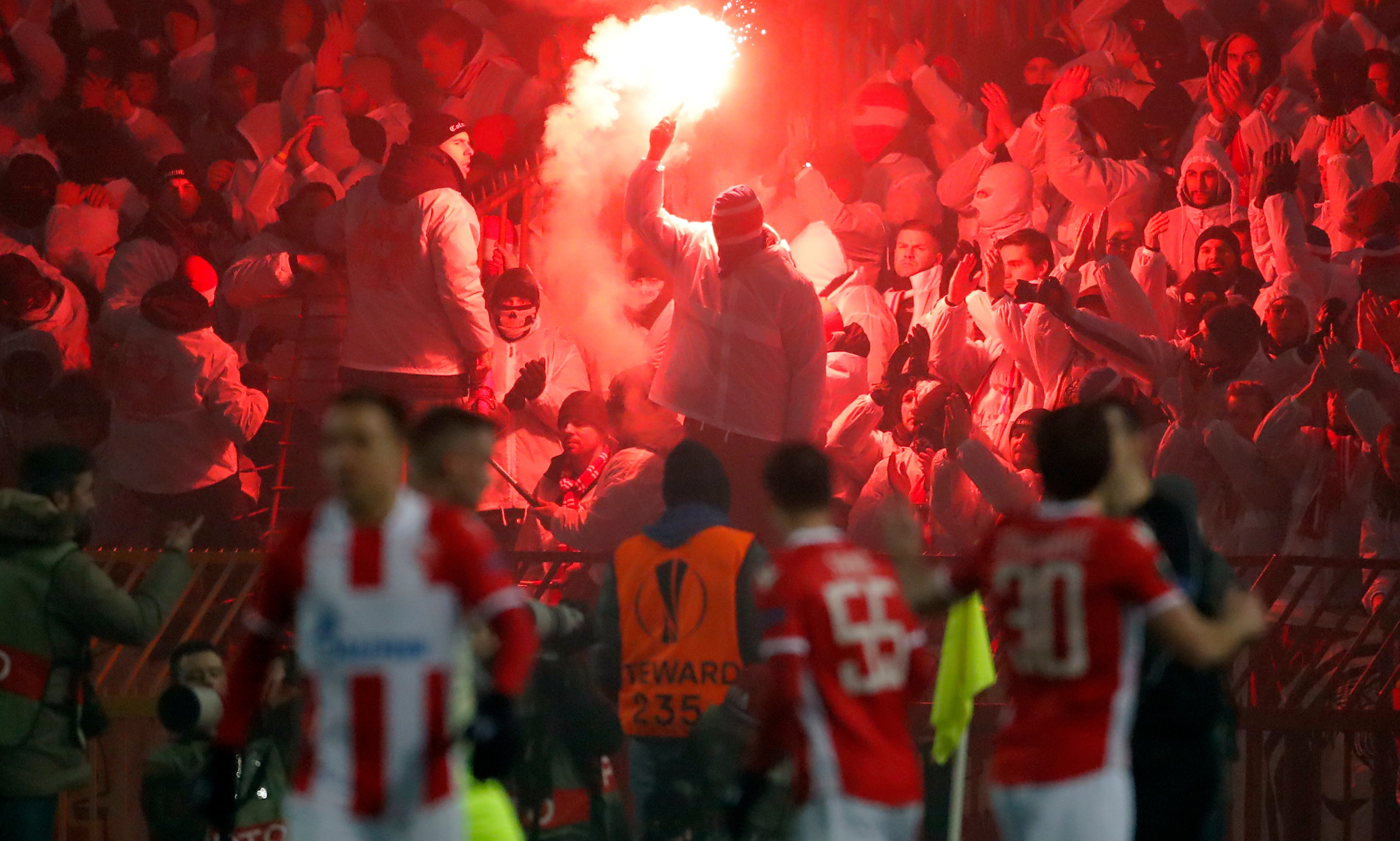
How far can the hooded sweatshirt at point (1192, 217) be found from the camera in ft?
29.5

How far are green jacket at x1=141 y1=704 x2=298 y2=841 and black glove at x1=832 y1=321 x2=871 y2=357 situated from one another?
6983 mm

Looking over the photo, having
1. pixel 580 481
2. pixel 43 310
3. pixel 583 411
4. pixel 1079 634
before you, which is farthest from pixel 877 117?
pixel 1079 634

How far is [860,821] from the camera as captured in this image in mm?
2848

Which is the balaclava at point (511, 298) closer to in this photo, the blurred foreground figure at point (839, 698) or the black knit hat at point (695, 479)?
the black knit hat at point (695, 479)

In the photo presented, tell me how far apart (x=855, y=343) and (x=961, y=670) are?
731cm

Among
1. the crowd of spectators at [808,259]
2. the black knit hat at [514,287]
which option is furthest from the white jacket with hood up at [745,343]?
the black knit hat at [514,287]

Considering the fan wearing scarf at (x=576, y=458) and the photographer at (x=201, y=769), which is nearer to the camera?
the photographer at (x=201, y=769)

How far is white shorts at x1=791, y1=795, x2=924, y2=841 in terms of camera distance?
2.85 meters

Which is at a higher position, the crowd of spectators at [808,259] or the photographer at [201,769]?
the crowd of spectators at [808,259]

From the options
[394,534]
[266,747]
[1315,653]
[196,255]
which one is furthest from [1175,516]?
[196,255]

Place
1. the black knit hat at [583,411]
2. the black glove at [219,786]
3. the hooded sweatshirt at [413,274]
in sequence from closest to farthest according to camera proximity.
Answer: the black glove at [219,786] → the hooded sweatshirt at [413,274] → the black knit hat at [583,411]

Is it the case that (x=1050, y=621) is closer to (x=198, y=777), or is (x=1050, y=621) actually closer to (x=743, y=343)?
(x=198, y=777)

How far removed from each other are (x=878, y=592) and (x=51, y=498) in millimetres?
1970

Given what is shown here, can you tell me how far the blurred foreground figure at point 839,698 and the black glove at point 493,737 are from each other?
63cm
